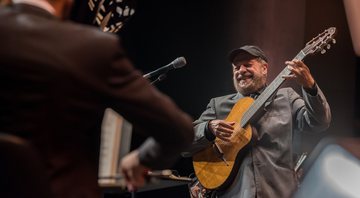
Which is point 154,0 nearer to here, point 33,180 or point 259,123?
point 259,123

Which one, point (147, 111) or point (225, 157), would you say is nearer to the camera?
point (147, 111)

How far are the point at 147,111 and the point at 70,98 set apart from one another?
0.18 m

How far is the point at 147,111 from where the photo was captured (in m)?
1.34

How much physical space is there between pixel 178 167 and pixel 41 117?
3212 mm

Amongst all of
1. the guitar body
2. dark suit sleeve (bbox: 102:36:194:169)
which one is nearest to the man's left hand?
the guitar body

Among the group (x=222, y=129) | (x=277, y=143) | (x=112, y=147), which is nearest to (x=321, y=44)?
(x=277, y=143)

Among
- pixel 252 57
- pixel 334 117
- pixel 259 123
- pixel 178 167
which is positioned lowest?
pixel 178 167

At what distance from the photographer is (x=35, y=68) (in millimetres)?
1278

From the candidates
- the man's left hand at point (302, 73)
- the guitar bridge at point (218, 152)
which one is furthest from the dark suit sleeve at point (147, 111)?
the guitar bridge at point (218, 152)

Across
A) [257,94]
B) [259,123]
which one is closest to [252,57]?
[257,94]

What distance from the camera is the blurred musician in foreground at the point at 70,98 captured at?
1.29 m

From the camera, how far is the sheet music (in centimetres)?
144

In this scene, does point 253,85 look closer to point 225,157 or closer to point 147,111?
point 225,157

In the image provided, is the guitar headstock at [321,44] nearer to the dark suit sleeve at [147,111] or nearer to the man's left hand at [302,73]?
the man's left hand at [302,73]
